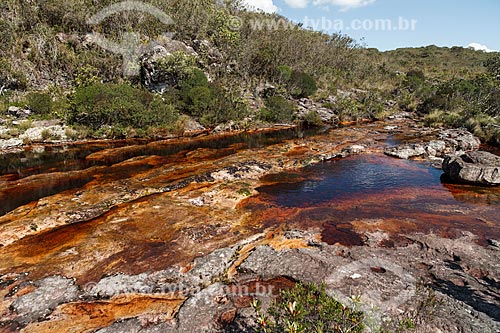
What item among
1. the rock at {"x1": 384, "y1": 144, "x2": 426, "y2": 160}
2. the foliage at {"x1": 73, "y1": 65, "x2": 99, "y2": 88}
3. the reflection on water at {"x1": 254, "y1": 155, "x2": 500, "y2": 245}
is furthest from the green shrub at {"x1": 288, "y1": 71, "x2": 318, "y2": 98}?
the reflection on water at {"x1": 254, "y1": 155, "x2": 500, "y2": 245}

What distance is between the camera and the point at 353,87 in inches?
2297

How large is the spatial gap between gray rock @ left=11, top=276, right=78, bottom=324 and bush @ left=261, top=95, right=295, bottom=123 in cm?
3249

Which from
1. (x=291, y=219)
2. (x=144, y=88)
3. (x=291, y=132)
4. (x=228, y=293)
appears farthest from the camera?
(x=144, y=88)

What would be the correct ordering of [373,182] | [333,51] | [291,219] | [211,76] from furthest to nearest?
[333,51], [211,76], [373,182], [291,219]

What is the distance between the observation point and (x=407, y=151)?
22281 millimetres

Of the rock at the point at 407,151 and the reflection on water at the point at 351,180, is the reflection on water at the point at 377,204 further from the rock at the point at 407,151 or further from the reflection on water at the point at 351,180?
the rock at the point at 407,151

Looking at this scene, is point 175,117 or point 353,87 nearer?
point 175,117

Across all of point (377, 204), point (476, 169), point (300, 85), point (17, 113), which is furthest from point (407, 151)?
point (17, 113)

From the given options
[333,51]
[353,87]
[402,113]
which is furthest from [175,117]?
Answer: [333,51]

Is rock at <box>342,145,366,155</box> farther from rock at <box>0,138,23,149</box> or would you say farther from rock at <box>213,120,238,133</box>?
rock at <box>0,138,23,149</box>

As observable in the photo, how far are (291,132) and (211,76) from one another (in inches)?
698

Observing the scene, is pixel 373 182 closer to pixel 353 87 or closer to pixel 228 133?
pixel 228 133

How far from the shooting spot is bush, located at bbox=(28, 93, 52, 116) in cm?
2912

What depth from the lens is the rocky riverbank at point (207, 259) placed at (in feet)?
21.2
